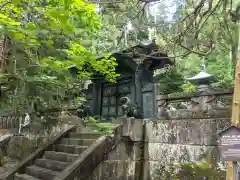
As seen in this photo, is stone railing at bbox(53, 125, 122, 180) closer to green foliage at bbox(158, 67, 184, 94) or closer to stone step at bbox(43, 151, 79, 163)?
stone step at bbox(43, 151, 79, 163)

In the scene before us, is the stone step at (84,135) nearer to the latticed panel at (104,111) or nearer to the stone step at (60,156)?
the stone step at (60,156)

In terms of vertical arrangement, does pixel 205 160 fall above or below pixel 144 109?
below

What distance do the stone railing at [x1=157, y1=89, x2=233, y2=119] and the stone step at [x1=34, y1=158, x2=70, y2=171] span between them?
2.86 m

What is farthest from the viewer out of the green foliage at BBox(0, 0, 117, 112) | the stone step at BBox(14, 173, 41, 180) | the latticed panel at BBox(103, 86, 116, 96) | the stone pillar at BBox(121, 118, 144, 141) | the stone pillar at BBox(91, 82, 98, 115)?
the stone pillar at BBox(91, 82, 98, 115)

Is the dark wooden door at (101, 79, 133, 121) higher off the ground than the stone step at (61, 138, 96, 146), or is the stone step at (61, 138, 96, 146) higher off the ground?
the dark wooden door at (101, 79, 133, 121)

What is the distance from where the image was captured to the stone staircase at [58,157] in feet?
19.3

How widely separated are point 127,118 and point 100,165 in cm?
141

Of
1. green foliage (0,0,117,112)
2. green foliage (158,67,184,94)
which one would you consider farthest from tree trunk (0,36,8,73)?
green foliage (158,67,184,94)

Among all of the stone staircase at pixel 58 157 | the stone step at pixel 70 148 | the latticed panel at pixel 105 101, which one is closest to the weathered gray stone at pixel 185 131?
the stone staircase at pixel 58 157

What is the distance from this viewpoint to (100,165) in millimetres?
5719

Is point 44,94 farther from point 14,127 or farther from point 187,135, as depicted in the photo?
point 14,127

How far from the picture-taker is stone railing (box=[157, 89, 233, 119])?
16.9 ft

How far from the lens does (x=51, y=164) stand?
6.18m

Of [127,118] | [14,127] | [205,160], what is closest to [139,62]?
[127,118]
